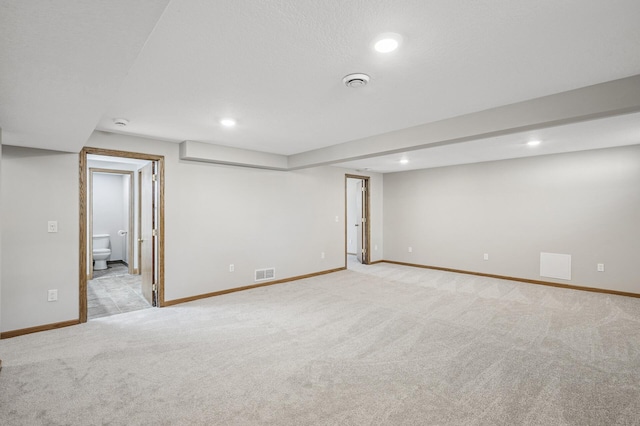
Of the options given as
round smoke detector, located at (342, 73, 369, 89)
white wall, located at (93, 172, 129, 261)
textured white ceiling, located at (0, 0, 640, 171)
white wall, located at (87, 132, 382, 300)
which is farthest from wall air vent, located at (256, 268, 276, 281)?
white wall, located at (93, 172, 129, 261)

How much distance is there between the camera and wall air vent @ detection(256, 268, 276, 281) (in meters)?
5.35

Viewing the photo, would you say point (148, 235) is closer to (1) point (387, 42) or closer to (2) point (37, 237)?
(2) point (37, 237)


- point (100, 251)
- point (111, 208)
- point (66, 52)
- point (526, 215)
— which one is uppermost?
point (66, 52)

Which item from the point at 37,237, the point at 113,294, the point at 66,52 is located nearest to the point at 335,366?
the point at 66,52

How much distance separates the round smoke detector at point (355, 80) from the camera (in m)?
2.24

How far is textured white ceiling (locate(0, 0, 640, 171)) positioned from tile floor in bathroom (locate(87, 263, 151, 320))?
7.44ft

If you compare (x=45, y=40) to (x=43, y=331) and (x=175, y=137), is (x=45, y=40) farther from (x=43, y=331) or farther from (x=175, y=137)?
(x=43, y=331)

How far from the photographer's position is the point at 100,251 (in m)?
6.85

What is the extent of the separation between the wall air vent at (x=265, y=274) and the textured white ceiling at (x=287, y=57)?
9.82ft

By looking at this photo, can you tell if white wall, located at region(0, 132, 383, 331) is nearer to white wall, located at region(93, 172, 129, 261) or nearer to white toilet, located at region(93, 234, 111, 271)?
white toilet, located at region(93, 234, 111, 271)

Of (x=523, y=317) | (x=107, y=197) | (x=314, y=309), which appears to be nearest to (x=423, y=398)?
(x=314, y=309)

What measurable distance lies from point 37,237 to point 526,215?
23.8 feet

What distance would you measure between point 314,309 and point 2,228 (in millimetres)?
3536

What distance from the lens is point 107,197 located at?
25.3 feet
